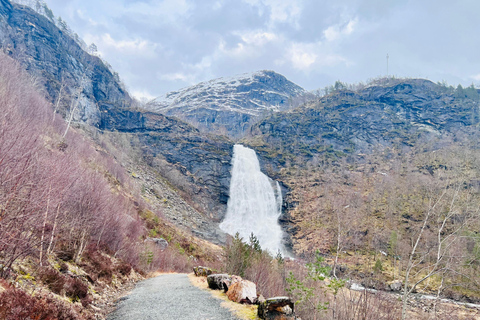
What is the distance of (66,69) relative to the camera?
→ 299 feet

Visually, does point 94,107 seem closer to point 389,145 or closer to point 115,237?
point 115,237

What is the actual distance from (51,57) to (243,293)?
367 feet

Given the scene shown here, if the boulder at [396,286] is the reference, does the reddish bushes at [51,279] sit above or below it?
above

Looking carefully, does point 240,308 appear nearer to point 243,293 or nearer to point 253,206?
point 243,293

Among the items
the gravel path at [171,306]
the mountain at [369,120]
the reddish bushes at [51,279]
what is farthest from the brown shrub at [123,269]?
the mountain at [369,120]

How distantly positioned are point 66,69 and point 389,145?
147 metres

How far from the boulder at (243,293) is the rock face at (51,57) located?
2978 inches

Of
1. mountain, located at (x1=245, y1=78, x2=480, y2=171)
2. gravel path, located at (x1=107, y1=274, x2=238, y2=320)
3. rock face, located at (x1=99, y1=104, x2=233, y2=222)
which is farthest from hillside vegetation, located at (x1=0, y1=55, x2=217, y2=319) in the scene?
mountain, located at (x1=245, y1=78, x2=480, y2=171)

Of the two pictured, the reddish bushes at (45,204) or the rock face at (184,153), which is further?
the rock face at (184,153)

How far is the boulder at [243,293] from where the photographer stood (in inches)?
350

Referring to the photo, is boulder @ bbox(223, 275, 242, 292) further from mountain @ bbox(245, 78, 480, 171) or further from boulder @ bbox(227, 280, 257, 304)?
mountain @ bbox(245, 78, 480, 171)

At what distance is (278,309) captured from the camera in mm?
6859

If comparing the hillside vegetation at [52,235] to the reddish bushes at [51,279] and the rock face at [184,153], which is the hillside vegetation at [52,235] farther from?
the rock face at [184,153]

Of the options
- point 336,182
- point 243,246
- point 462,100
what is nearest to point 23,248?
point 243,246
